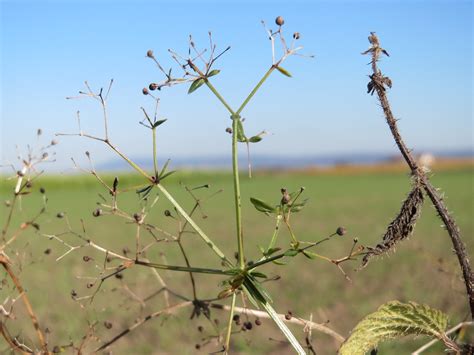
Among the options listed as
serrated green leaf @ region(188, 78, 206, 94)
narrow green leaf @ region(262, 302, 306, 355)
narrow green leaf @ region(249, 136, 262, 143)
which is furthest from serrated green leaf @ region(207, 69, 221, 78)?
narrow green leaf @ region(262, 302, 306, 355)

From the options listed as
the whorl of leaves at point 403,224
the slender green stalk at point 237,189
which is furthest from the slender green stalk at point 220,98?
the whorl of leaves at point 403,224

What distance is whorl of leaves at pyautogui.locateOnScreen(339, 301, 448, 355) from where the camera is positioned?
83 centimetres

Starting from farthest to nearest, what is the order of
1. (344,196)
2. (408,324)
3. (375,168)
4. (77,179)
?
1. (375,168)
2. (77,179)
3. (344,196)
4. (408,324)

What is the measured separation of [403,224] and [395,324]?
0.20m

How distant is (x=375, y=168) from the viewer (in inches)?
2279

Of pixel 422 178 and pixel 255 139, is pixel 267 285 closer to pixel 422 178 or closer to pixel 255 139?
pixel 255 139

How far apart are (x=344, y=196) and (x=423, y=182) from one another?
2581 centimetres

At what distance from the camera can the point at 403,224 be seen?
2.39 feet

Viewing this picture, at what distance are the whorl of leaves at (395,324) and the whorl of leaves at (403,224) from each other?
14 centimetres

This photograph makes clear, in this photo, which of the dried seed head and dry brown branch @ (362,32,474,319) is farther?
the dried seed head

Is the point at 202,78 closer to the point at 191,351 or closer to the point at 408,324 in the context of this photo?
the point at 408,324

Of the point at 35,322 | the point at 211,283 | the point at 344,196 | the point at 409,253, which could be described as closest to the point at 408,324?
the point at 35,322

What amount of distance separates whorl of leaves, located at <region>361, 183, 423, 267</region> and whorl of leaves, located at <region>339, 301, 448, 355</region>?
0.14 meters

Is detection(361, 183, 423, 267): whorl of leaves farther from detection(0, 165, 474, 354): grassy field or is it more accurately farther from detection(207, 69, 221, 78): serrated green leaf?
detection(207, 69, 221, 78): serrated green leaf
